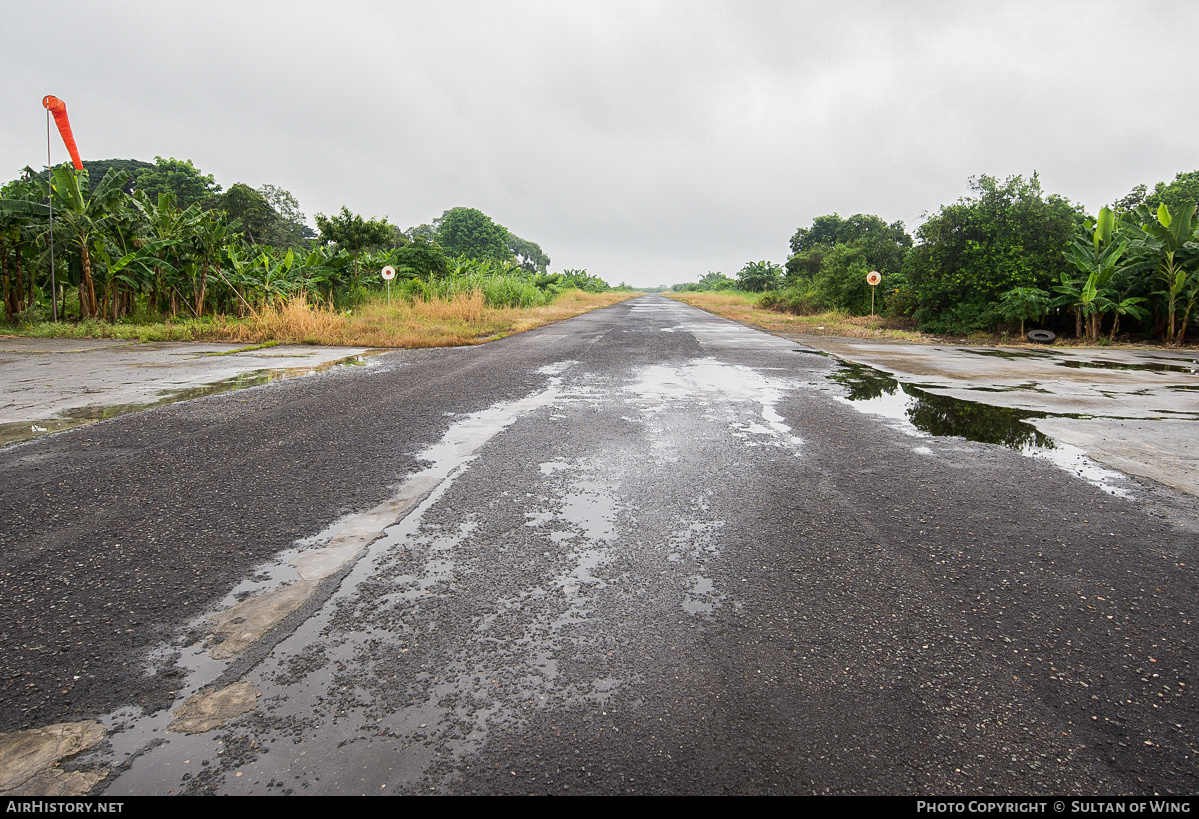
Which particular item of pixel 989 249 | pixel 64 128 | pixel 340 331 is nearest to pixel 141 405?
pixel 340 331

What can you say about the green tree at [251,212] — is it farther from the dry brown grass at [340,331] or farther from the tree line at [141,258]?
the dry brown grass at [340,331]

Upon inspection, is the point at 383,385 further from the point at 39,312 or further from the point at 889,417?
the point at 39,312

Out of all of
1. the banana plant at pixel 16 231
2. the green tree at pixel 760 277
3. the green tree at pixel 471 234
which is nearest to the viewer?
the banana plant at pixel 16 231

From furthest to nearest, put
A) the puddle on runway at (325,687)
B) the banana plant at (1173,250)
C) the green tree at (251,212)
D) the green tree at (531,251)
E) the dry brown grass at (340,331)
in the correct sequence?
the green tree at (531,251) → the green tree at (251,212) → the banana plant at (1173,250) → the dry brown grass at (340,331) → the puddle on runway at (325,687)

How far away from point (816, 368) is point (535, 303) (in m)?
27.5

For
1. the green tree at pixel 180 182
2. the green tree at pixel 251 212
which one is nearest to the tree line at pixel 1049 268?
the green tree at pixel 251 212

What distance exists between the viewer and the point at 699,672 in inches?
88.8

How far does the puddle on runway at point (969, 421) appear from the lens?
504cm

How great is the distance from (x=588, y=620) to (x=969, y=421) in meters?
5.90

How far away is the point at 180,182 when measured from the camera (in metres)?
49.9

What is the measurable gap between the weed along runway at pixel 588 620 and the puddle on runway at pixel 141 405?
2.16ft

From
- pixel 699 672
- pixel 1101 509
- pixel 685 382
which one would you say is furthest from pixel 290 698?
pixel 685 382

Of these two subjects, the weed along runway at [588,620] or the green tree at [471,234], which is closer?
the weed along runway at [588,620]

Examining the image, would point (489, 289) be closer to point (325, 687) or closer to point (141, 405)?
point (141, 405)
